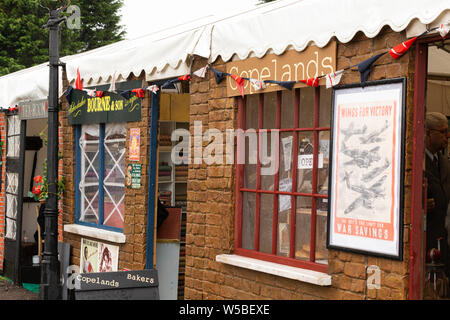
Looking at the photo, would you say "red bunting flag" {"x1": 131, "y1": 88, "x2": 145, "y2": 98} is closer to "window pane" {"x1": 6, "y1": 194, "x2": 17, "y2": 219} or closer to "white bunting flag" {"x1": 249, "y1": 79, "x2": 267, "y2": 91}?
"white bunting flag" {"x1": 249, "y1": 79, "x2": 267, "y2": 91}

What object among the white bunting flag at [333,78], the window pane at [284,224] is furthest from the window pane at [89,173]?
the white bunting flag at [333,78]

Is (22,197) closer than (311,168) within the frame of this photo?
No

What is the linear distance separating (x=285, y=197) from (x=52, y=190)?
3.62 m

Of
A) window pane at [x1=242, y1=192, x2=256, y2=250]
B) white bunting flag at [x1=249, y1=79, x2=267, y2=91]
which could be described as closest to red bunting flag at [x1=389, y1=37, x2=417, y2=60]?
white bunting flag at [x1=249, y1=79, x2=267, y2=91]

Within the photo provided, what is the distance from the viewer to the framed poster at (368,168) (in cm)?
502

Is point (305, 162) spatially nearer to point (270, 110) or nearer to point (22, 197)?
point (270, 110)

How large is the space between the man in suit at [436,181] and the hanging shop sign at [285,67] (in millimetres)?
1173

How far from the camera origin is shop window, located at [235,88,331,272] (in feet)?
19.3

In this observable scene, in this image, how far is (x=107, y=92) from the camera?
9102 millimetres

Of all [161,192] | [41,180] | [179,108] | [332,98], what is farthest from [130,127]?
[332,98]

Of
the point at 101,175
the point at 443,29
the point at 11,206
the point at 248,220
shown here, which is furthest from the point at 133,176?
the point at 443,29

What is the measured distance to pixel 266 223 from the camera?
647 cm

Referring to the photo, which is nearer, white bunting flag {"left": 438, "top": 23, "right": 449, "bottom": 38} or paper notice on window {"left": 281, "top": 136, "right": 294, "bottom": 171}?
white bunting flag {"left": 438, "top": 23, "right": 449, "bottom": 38}
